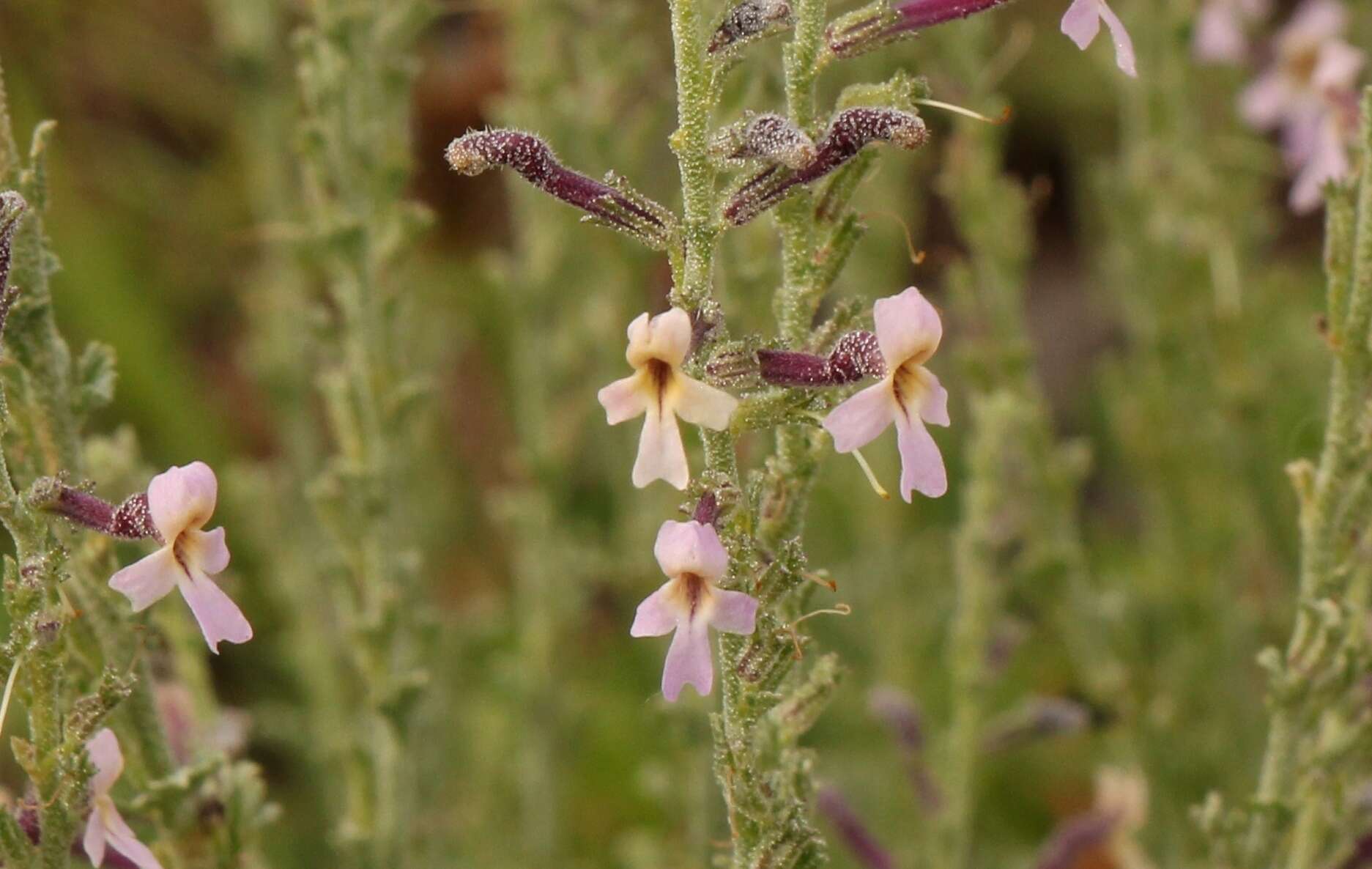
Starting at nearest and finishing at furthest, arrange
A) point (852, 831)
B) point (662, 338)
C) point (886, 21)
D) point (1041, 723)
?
point (662, 338), point (886, 21), point (852, 831), point (1041, 723)

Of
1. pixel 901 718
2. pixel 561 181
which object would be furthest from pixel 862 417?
pixel 901 718

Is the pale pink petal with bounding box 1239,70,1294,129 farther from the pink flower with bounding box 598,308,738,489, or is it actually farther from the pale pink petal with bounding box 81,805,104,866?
the pale pink petal with bounding box 81,805,104,866

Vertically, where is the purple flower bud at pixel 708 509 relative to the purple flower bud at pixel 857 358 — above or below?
below

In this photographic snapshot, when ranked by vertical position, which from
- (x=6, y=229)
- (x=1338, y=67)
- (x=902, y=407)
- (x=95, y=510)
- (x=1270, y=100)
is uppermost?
(x=1270, y=100)

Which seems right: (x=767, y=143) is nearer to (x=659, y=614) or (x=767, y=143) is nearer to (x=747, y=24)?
(x=747, y=24)

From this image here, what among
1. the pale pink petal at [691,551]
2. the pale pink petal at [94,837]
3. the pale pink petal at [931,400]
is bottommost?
the pale pink petal at [94,837]

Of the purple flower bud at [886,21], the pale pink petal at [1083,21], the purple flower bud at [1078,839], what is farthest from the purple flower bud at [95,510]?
the purple flower bud at [1078,839]

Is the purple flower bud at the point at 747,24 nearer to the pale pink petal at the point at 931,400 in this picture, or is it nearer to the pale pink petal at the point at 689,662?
the pale pink petal at the point at 931,400
